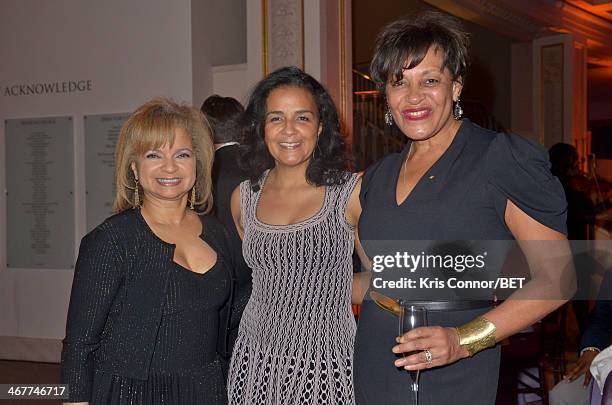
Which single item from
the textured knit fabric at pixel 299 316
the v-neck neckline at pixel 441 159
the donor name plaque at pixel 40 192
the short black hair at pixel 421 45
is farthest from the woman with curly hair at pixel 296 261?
the donor name plaque at pixel 40 192

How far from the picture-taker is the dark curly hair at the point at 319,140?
233 cm

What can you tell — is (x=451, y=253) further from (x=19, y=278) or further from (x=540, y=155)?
(x=19, y=278)

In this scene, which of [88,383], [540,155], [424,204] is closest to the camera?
[540,155]

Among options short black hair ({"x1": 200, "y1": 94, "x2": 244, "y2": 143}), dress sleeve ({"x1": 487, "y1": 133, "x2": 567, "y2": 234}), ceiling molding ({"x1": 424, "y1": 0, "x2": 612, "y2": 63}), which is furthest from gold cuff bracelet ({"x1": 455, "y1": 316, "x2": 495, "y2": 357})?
ceiling molding ({"x1": 424, "y1": 0, "x2": 612, "y2": 63})

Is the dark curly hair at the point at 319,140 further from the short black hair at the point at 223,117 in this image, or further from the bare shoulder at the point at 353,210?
the short black hair at the point at 223,117

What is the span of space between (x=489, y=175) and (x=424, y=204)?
173mm

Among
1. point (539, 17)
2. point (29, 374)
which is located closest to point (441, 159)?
point (29, 374)

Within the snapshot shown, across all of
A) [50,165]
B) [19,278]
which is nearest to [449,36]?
[50,165]

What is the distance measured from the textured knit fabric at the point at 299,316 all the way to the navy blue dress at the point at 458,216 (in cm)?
21

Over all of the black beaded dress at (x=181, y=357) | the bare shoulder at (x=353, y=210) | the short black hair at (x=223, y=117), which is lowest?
the black beaded dress at (x=181, y=357)

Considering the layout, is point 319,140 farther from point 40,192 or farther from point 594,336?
point 40,192

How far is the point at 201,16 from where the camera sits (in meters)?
5.95

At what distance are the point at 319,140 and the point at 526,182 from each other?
966mm

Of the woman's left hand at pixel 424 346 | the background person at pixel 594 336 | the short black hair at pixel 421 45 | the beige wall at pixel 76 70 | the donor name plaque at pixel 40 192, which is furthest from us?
the donor name plaque at pixel 40 192
